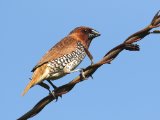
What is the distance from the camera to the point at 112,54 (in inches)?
167

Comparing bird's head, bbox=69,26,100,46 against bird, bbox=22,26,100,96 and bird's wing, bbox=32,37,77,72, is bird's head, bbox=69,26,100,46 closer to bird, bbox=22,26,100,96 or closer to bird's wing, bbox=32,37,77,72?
bird, bbox=22,26,100,96

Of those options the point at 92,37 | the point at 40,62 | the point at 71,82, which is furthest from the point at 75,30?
the point at 71,82

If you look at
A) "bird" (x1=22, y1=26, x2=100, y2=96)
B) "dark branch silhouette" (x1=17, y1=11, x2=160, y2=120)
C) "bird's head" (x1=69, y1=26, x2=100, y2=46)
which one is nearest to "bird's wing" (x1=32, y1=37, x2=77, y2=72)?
"bird" (x1=22, y1=26, x2=100, y2=96)

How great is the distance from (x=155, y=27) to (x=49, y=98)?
1.18 metres

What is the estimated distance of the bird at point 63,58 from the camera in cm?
688

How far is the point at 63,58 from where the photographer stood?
300 inches

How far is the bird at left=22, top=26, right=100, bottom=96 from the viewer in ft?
22.6

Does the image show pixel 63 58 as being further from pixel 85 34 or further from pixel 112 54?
pixel 112 54

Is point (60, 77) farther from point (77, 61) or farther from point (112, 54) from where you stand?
point (112, 54)

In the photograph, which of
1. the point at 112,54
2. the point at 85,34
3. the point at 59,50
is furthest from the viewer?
the point at 85,34

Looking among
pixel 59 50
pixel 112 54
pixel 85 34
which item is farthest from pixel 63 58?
pixel 112 54

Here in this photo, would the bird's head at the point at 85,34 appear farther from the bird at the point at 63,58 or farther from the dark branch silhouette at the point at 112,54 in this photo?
the dark branch silhouette at the point at 112,54

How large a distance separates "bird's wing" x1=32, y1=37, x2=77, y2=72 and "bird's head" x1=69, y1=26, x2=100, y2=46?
0.18 meters

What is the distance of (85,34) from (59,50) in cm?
99
